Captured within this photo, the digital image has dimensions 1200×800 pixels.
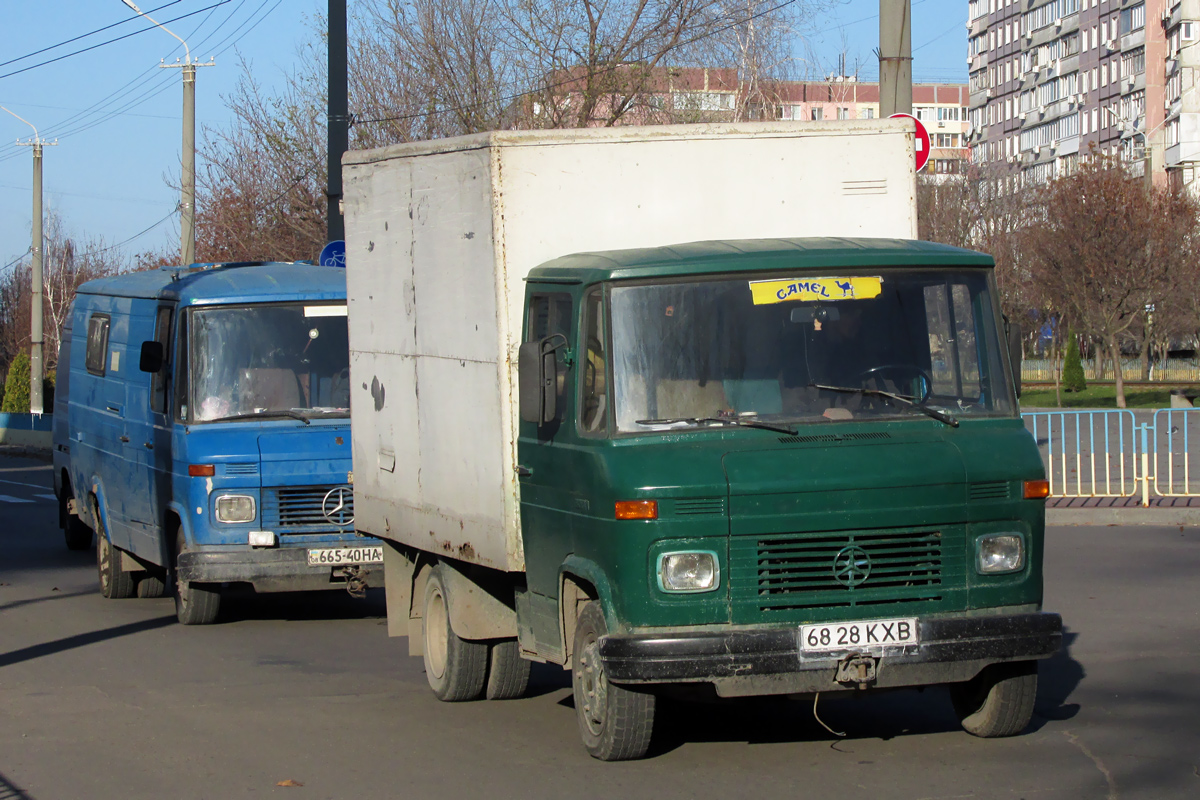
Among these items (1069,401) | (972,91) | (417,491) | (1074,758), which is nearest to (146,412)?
(417,491)

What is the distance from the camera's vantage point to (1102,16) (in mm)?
93562

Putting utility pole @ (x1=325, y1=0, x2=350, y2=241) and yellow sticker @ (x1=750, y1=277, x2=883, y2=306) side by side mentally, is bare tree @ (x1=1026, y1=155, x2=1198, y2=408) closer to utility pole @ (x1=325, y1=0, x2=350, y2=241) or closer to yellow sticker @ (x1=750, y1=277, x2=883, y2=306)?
utility pole @ (x1=325, y1=0, x2=350, y2=241)

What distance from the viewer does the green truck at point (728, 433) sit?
5895mm

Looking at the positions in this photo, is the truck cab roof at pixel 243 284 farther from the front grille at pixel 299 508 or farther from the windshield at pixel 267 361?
the front grille at pixel 299 508

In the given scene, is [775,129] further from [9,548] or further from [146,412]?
[9,548]

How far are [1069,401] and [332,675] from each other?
1424 inches

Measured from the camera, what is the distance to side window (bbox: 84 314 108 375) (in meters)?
13.0

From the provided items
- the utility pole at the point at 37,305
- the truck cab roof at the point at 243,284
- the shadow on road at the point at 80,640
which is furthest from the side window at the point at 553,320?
the utility pole at the point at 37,305

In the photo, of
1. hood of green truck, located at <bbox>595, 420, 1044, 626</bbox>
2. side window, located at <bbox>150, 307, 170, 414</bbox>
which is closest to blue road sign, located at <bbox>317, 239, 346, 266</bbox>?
side window, located at <bbox>150, 307, 170, 414</bbox>

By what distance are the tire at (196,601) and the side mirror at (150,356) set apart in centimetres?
121

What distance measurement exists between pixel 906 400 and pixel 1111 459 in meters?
13.8

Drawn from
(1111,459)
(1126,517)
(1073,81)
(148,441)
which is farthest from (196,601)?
(1073,81)

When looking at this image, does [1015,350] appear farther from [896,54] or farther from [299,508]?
[896,54]

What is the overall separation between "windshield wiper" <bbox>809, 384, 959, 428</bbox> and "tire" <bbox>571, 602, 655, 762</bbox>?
1.33 metres
